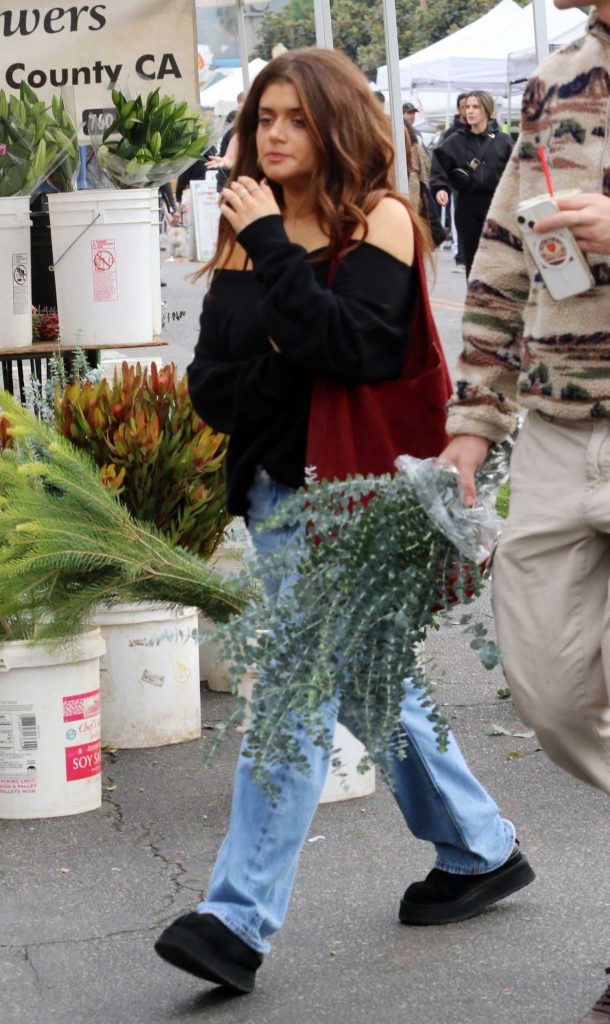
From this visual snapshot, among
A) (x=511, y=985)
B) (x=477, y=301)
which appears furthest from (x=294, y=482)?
(x=511, y=985)

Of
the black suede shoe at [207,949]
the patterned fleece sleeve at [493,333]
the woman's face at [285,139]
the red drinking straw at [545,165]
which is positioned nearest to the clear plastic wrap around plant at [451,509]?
the patterned fleece sleeve at [493,333]

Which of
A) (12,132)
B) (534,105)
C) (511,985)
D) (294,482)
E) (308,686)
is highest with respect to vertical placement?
(12,132)

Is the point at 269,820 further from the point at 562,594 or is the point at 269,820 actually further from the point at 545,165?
the point at 545,165

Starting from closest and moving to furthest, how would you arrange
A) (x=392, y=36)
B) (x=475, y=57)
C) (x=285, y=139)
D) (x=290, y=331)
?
(x=290, y=331)
(x=285, y=139)
(x=392, y=36)
(x=475, y=57)

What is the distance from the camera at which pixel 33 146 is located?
18.8ft

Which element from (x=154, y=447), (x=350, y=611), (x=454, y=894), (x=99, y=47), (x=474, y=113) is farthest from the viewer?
(x=474, y=113)

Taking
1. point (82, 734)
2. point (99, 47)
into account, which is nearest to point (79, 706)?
point (82, 734)

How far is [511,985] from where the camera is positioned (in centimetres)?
326

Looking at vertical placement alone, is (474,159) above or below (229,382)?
above

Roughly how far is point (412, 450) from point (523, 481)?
0.41 meters

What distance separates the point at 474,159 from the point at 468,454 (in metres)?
11.1

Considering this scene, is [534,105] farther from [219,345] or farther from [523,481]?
[219,345]

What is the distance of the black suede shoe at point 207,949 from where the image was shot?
10.2 feet

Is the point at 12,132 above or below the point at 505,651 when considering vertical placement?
above
